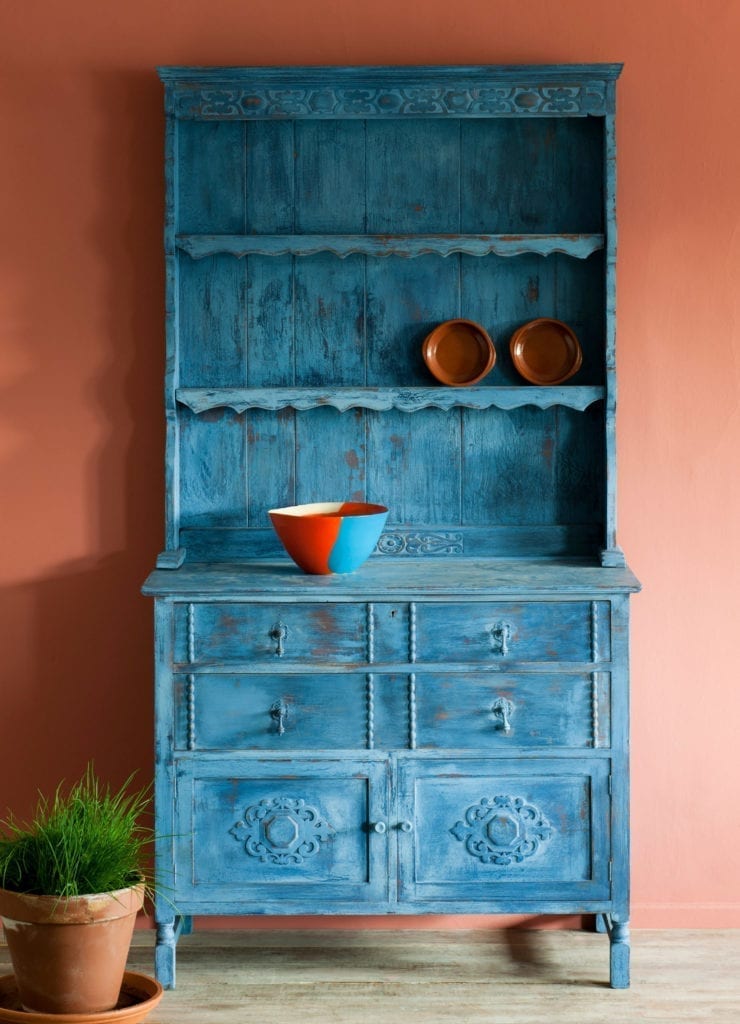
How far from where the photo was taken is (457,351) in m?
3.44

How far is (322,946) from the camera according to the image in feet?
11.1

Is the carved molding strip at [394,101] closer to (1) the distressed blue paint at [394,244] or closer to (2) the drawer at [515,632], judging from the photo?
(1) the distressed blue paint at [394,244]

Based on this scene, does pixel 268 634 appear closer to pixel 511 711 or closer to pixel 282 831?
pixel 282 831

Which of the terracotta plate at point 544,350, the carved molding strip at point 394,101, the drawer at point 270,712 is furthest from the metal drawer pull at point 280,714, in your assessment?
the carved molding strip at point 394,101

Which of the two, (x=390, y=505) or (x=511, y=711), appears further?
(x=390, y=505)

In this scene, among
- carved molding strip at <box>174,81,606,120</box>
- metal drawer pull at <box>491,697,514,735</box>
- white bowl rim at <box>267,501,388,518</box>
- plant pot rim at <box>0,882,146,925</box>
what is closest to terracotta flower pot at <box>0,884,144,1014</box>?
plant pot rim at <box>0,882,146,925</box>

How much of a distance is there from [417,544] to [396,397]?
0.43m

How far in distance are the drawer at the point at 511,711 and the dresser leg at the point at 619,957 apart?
49cm

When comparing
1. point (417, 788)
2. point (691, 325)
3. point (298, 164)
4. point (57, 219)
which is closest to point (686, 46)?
point (691, 325)

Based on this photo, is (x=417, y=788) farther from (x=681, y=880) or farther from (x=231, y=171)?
(x=231, y=171)

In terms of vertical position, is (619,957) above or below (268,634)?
below

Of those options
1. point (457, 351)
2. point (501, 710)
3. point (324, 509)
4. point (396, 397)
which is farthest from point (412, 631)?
point (457, 351)

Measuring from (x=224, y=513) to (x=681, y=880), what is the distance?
1667mm

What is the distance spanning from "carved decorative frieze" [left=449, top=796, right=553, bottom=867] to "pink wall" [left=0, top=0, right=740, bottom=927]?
1.85ft
